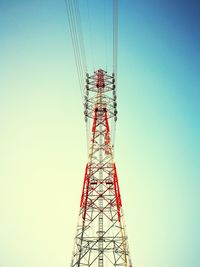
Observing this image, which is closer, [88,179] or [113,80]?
[88,179]

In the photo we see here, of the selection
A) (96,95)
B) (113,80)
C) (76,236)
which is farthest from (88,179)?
(113,80)

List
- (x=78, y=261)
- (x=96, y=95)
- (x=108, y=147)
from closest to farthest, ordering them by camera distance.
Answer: (x=78, y=261) < (x=108, y=147) < (x=96, y=95)

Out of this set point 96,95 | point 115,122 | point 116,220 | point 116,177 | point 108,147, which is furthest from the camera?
point 96,95

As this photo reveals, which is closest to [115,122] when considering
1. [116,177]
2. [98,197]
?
[116,177]

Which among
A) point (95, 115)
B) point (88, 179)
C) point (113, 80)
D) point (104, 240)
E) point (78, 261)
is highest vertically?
point (113, 80)

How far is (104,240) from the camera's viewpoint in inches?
556

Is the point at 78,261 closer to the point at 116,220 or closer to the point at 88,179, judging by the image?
the point at 116,220

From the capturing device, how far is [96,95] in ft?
65.3

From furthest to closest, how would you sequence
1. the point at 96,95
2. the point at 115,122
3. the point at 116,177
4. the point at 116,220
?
the point at 96,95 < the point at 115,122 < the point at 116,177 < the point at 116,220

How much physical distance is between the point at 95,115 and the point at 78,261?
1056 cm

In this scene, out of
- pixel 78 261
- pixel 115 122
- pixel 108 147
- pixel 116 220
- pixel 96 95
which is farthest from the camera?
pixel 96 95

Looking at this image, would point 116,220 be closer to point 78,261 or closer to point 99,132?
point 78,261

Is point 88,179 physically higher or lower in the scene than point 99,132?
lower

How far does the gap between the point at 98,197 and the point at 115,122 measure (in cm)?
624
